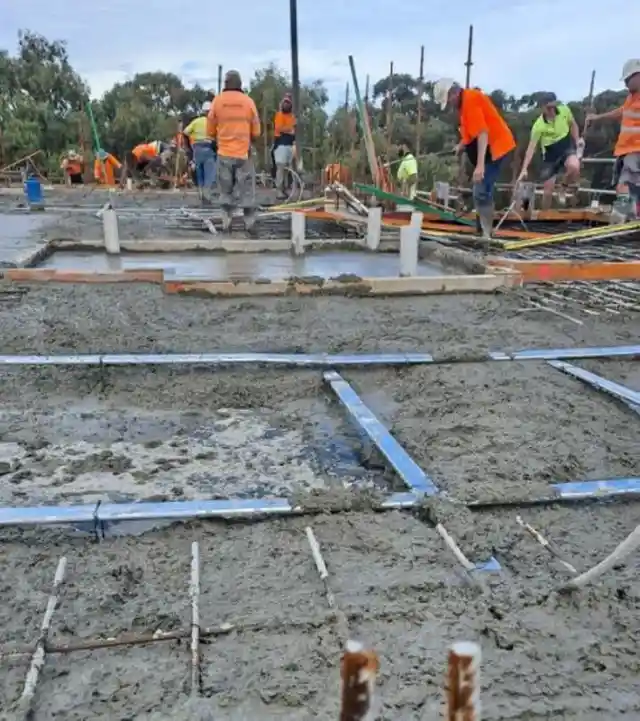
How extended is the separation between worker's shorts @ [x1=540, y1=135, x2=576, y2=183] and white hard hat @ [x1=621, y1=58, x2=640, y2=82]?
1712mm

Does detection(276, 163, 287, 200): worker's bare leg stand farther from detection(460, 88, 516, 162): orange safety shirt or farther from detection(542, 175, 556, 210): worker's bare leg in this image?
detection(460, 88, 516, 162): orange safety shirt

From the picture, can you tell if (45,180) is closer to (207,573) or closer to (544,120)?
(544,120)

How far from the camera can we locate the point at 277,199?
12.0m

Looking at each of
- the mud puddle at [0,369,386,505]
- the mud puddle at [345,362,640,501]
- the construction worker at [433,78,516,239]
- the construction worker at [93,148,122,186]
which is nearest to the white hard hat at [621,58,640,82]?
the construction worker at [433,78,516,239]

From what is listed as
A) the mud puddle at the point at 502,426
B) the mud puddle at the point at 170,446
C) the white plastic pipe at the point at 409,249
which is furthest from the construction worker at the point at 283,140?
the mud puddle at the point at 170,446

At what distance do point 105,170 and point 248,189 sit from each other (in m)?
9.91

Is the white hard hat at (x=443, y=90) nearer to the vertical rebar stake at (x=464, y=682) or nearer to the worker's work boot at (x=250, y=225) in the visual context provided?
the worker's work boot at (x=250, y=225)

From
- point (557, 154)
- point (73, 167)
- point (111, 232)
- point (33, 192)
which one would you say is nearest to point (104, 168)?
point (73, 167)

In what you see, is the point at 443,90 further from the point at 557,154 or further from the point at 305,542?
the point at 305,542

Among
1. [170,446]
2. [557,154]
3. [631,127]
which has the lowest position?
[170,446]

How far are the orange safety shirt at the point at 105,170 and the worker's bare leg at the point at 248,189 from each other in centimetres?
941

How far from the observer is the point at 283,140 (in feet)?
38.7

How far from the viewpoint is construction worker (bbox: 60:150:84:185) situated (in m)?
16.3

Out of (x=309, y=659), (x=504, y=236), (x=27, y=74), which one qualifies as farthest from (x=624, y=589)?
(x=27, y=74)
